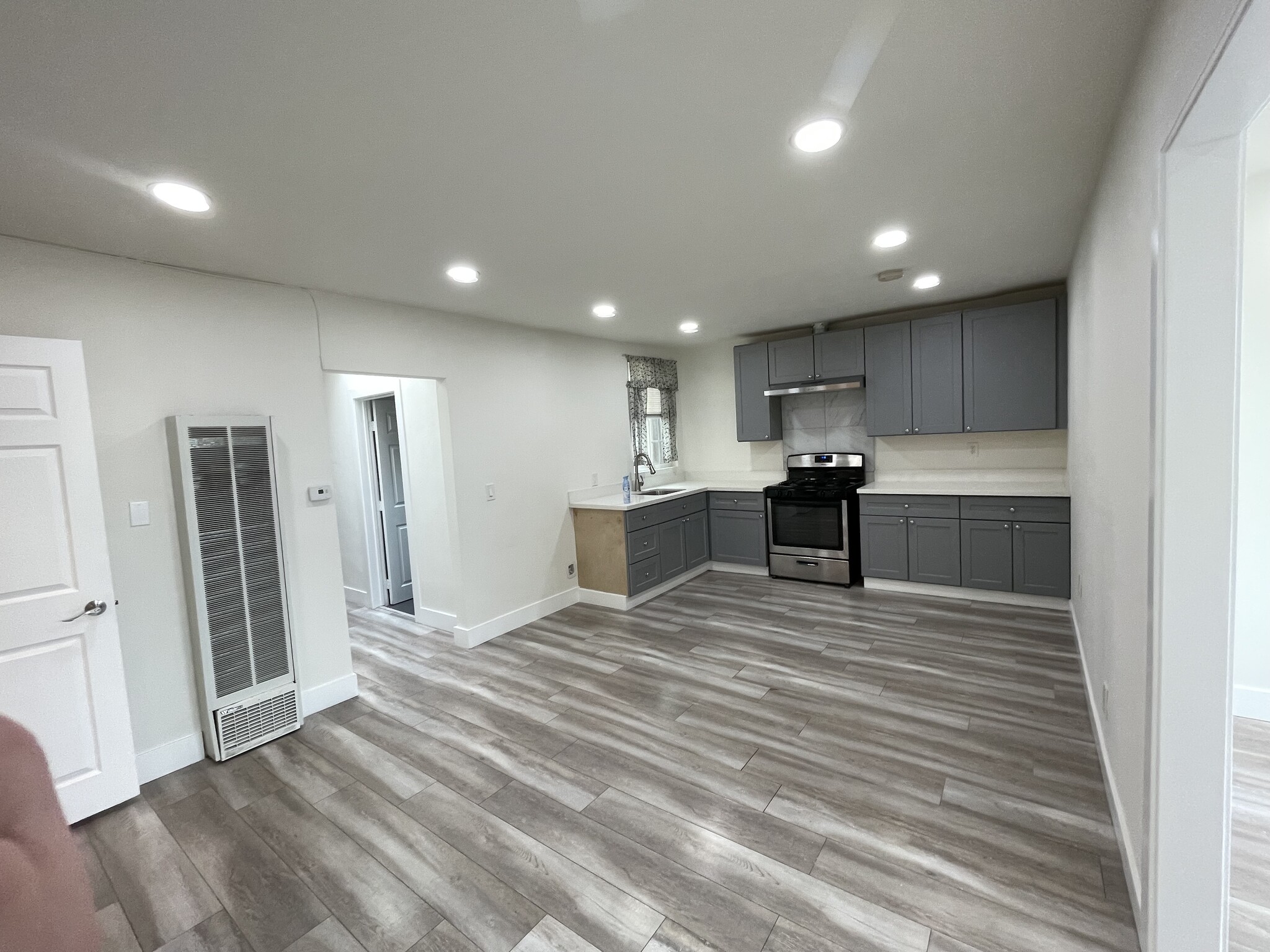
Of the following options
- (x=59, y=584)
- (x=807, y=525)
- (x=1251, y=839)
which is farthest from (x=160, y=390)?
(x=1251, y=839)

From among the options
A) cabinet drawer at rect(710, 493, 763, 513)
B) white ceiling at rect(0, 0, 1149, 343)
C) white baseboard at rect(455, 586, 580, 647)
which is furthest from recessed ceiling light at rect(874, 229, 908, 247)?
white baseboard at rect(455, 586, 580, 647)

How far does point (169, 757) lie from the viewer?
104 inches

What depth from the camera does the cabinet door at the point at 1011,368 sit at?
4129 millimetres

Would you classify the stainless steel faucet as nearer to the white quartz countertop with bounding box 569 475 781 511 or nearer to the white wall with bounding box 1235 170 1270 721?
the white quartz countertop with bounding box 569 475 781 511

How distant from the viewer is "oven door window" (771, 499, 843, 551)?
→ 192 inches

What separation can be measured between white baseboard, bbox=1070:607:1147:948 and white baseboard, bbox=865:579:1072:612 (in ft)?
4.18

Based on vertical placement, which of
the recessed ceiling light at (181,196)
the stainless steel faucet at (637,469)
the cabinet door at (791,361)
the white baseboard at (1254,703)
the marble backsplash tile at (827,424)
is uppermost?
the recessed ceiling light at (181,196)

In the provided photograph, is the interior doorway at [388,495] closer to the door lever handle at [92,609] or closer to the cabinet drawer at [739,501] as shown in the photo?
the door lever handle at [92,609]

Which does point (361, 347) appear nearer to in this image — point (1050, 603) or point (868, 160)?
point (868, 160)

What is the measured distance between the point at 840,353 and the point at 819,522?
1596 millimetres

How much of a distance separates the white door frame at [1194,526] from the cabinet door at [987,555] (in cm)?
320

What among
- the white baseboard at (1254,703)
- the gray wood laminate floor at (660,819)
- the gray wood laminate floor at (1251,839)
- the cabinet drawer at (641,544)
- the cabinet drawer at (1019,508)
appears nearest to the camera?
the gray wood laminate floor at (1251,839)

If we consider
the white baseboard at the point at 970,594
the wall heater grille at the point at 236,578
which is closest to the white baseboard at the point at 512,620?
the wall heater grille at the point at 236,578

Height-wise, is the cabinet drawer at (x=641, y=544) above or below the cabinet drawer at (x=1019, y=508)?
below
